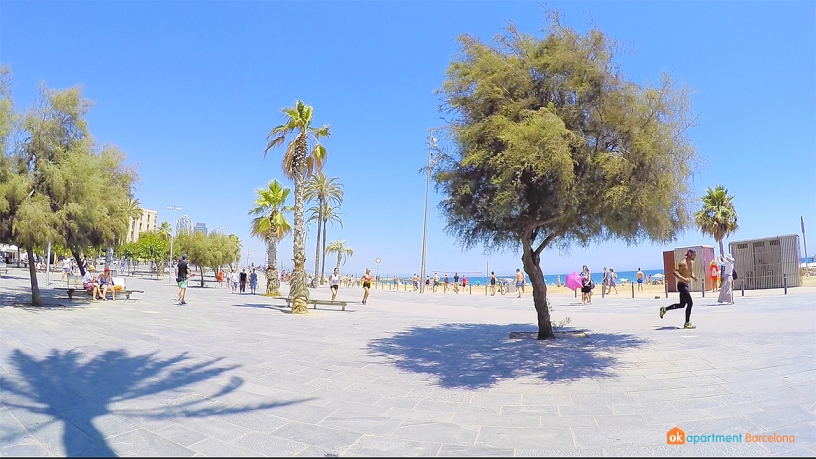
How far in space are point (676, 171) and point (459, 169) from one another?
384 cm

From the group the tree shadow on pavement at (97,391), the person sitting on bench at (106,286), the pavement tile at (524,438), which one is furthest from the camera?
the person sitting on bench at (106,286)

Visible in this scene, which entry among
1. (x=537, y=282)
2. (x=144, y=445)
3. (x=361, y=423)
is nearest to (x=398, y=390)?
(x=361, y=423)

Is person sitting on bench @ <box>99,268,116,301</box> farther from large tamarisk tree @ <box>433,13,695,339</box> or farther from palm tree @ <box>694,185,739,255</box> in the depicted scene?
palm tree @ <box>694,185,739,255</box>

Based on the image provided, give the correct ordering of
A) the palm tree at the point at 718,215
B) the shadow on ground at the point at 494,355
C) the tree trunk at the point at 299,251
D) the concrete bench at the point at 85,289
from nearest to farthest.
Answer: the shadow on ground at the point at 494,355 < the tree trunk at the point at 299,251 < the concrete bench at the point at 85,289 < the palm tree at the point at 718,215

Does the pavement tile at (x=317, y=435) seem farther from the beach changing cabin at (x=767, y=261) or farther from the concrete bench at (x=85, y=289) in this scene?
the beach changing cabin at (x=767, y=261)

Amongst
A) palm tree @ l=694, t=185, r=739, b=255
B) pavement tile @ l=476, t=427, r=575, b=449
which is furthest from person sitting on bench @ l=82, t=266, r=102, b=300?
palm tree @ l=694, t=185, r=739, b=255

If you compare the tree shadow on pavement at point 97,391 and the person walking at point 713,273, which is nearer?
the tree shadow on pavement at point 97,391

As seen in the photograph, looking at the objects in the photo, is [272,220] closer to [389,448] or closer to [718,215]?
[389,448]

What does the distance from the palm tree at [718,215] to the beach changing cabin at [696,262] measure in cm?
1578

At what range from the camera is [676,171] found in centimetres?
849

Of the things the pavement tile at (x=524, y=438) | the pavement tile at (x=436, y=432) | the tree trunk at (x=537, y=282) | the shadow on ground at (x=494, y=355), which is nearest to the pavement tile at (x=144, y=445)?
the pavement tile at (x=436, y=432)

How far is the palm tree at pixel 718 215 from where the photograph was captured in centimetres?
3806

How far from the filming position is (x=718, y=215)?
38094mm

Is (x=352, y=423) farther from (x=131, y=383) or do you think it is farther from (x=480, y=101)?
(x=480, y=101)
